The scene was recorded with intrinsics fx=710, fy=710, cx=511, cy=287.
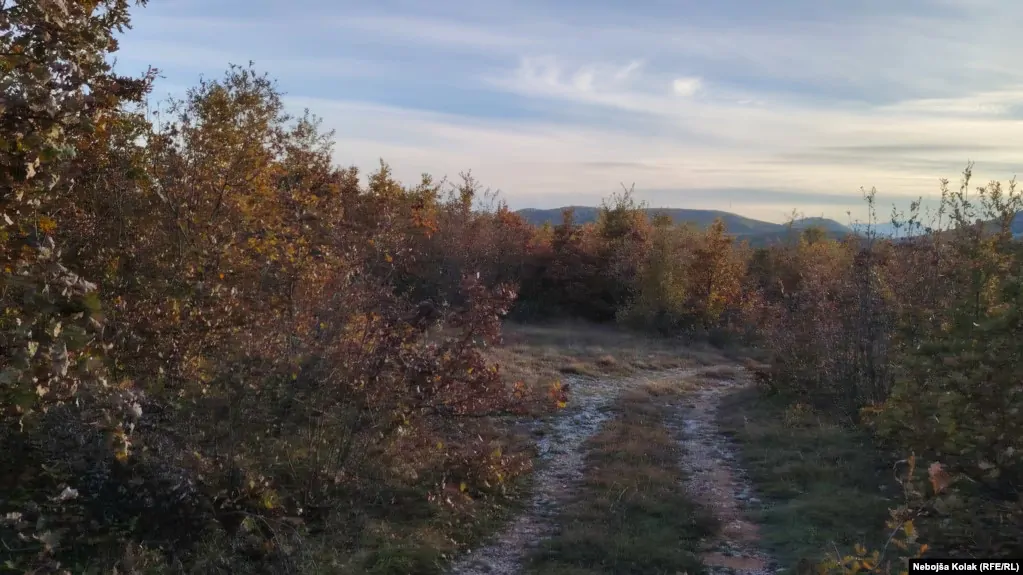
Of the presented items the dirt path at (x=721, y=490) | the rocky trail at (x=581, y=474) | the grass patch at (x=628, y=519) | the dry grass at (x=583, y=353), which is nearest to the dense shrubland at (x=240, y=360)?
the rocky trail at (x=581, y=474)

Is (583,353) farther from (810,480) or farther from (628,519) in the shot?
(628,519)

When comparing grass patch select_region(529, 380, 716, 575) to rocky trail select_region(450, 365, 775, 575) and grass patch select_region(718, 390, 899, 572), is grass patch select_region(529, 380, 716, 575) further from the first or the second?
grass patch select_region(718, 390, 899, 572)

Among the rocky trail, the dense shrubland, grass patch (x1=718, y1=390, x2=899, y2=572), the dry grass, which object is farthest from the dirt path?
the dry grass

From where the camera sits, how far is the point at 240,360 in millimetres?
6234

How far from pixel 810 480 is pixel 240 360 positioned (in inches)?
284

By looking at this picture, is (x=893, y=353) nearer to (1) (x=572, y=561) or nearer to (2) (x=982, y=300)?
(2) (x=982, y=300)

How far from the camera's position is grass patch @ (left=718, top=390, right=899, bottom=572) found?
23.1 feet

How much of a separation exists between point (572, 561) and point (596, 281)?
30.4 meters

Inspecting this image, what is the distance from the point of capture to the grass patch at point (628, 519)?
6453 mm

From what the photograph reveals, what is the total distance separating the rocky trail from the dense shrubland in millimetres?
571

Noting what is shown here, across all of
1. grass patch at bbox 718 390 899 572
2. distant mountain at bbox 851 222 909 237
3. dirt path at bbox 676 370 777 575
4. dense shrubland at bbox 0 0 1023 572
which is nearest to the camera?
dense shrubland at bbox 0 0 1023 572

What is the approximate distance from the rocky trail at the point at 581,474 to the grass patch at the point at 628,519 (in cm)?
20

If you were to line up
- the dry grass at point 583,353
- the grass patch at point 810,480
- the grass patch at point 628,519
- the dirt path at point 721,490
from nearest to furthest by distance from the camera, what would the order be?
the grass patch at point 628,519 → the dirt path at point 721,490 → the grass patch at point 810,480 → the dry grass at point 583,353

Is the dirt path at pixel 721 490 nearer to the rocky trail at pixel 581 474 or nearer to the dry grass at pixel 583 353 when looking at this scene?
the rocky trail at pixel 581 474
